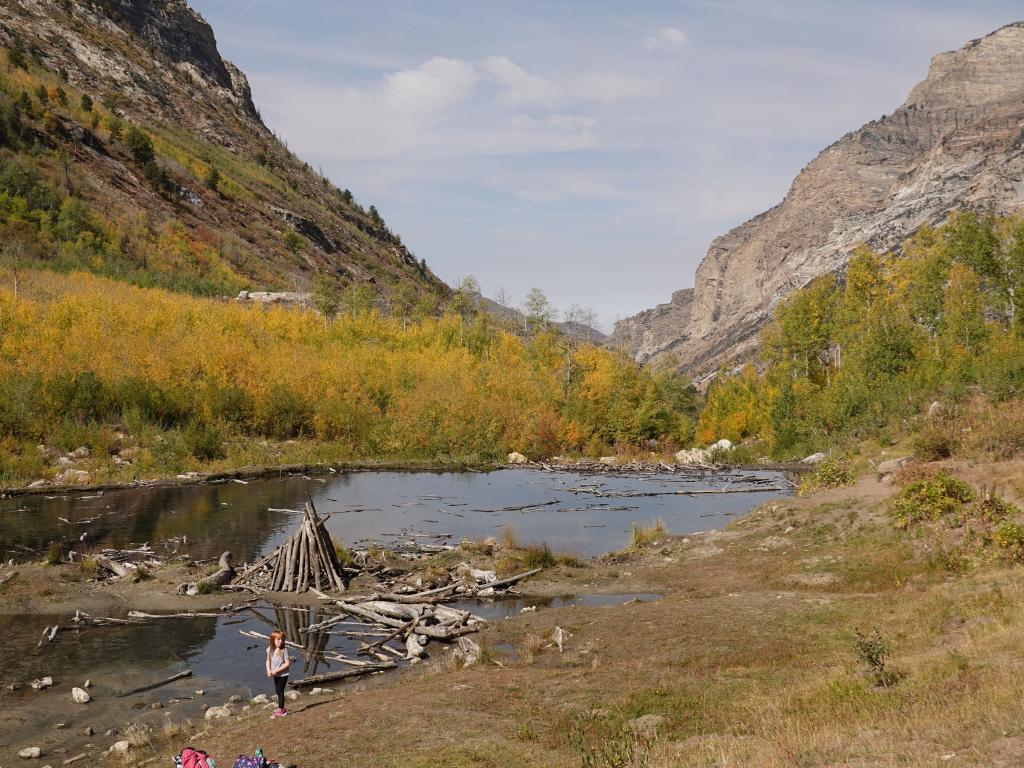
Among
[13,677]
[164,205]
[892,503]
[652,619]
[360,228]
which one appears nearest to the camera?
[13,677]

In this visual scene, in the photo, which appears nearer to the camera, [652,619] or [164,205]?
[652,619]

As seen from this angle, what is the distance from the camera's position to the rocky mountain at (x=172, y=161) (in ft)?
296

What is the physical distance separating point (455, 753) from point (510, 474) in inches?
1769

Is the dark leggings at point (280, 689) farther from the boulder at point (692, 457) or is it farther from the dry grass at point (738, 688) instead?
the boulder at point (692, 457)

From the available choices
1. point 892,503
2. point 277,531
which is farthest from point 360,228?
point 892,503

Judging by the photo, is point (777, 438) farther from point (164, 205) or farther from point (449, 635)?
point (164, 205)

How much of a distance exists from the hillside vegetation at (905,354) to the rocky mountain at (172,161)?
63.4m

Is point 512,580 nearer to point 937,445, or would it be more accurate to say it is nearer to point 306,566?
point 306,566

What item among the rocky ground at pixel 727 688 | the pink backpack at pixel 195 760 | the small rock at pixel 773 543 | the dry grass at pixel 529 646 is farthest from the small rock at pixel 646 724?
the small rock at pixel 773 543

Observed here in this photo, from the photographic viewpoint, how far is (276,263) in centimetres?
10969

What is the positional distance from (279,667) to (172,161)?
116 metres

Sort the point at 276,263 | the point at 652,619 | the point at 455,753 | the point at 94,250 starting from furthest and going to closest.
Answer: the point at 276,263, the point at 94,250, the point at 652,619, the point at 455,753

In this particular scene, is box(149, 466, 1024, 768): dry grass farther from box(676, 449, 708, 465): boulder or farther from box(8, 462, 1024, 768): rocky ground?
box(676, 449, 708, 465): boulder

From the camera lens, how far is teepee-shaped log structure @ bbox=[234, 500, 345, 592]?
22984mm
